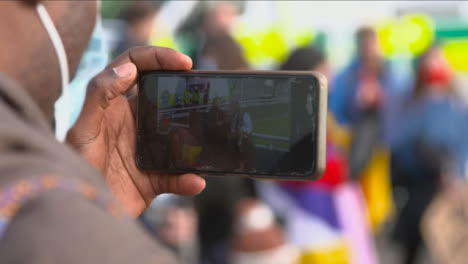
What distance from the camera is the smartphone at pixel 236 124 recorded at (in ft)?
4.31

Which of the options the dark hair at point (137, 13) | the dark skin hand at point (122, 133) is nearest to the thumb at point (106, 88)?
the dark skin hand at point (122, 133)

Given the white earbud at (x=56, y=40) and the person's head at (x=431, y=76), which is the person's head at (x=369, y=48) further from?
the white earbud at (x=56, y=40)

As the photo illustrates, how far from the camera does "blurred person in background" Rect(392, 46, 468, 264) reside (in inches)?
174

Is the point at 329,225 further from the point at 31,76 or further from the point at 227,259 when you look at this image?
the point at 31,76

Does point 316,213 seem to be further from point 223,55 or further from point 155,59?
point 155,59

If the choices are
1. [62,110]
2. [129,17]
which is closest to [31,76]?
[62,110]

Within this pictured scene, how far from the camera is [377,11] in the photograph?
7.92m

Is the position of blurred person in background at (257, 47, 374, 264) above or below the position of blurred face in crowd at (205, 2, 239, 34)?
below

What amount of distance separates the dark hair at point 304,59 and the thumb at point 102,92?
2.41 m

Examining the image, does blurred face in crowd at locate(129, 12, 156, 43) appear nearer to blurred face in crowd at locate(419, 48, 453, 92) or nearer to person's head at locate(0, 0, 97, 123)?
blurred face in crowd at locate(419, 48, 453, 92)

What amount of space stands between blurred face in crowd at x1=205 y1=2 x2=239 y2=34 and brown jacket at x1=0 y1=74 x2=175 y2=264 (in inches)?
163

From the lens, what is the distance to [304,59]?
3723 mm

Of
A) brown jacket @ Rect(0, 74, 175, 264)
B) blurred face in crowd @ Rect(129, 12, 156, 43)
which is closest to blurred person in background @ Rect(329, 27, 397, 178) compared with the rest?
blurred face in crowd @ Rect(129, 12, 156, 43)

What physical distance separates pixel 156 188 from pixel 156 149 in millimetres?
100
